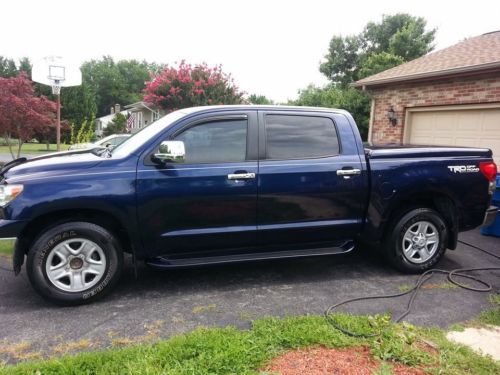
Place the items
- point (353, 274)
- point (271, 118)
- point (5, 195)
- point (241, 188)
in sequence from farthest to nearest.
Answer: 1. point (353, 274)
2. point (271, 118)
3. point (241, 188)
4. point (5, 195)

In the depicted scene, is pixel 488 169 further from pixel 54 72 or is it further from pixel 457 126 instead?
pixel 54 72

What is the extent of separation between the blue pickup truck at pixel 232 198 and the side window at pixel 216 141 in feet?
0.03

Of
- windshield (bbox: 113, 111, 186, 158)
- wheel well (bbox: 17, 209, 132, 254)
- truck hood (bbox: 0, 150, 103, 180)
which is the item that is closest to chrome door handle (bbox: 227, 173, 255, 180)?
windshield (bbox: 113, 111, 186, 158)

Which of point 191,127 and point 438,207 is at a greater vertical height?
point 191,127

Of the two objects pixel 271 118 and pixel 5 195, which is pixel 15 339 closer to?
pixel 5 195

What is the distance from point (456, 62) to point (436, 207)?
6.08 m

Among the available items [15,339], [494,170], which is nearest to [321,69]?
[494,170]

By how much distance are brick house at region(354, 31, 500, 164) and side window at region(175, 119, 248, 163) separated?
21.3ft

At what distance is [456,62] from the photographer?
935 cm

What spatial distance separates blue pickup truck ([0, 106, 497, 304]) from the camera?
11.8ft

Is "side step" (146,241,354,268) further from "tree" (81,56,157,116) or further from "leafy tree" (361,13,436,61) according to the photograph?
"tree" (81,56,157,116)

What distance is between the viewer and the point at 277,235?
419cm

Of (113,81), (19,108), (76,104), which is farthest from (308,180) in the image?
(113,81)

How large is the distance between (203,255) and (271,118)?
5.16 ft
